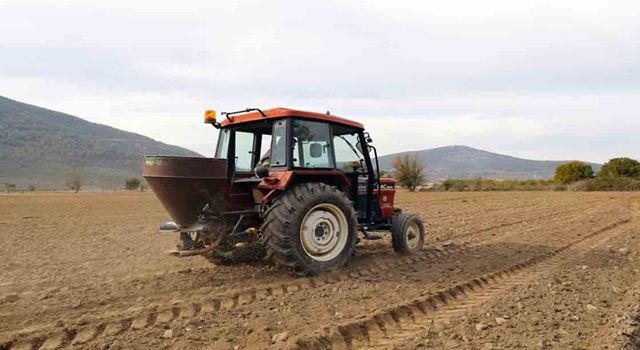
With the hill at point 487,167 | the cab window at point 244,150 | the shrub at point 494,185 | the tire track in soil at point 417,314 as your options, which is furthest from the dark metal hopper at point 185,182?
the hill at point 487,167

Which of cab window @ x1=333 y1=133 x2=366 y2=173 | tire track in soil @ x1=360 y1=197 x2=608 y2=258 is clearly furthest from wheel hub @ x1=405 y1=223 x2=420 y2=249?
cab window @ x1=333 y1=133 x2=366 y2=173

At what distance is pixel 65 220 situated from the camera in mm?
14797

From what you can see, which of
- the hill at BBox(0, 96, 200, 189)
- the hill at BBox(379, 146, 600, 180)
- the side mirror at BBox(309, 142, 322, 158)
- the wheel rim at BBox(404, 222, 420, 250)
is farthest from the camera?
the hill at BBox(379, 146, 600, 180)

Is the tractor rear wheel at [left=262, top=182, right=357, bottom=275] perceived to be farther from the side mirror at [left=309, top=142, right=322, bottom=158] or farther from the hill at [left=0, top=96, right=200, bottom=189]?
the hill at [left=0, top=96, right=200, bottom=189]

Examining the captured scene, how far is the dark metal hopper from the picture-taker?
240 inches

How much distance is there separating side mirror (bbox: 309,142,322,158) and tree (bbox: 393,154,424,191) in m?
36.5

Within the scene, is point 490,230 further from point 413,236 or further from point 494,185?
point 494,185

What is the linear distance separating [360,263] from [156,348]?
12.4 ft

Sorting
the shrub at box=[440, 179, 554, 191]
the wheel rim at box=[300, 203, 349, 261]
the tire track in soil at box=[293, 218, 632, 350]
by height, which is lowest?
the tire track in soil at box=[293, 218, 632, 350]

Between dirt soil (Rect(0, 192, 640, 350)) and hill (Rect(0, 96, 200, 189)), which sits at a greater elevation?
hill (Rect(0, 96, 200, 189))

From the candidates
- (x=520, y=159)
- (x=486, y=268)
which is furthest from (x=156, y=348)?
(x=520, y=159)

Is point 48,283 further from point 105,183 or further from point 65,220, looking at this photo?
point 105,183

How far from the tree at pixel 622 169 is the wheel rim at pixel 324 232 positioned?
4607 cm

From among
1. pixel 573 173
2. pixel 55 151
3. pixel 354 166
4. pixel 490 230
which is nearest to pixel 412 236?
pixel 354 166
